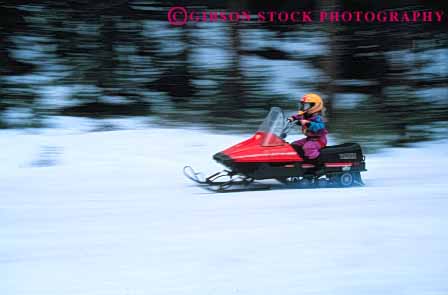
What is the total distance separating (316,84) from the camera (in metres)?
15.2

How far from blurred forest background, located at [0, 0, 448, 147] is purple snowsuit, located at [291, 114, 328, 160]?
15.7ft

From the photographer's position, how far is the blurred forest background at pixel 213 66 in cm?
1390

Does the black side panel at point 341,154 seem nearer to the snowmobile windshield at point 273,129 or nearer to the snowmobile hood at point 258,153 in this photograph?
Result: the snowmobile hood at point 258,153

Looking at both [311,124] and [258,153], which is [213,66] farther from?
[258,153]

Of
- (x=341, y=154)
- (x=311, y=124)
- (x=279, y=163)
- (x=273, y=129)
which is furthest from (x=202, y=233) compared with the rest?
(x=341, y=154)

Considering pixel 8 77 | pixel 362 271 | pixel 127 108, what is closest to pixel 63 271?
pixel 362 271

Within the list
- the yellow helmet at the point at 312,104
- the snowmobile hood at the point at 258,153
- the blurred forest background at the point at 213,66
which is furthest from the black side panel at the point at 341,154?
the blurred forest background at the point at 213,66

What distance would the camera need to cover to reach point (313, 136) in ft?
27.0

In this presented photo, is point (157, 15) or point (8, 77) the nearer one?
point (8, 77)

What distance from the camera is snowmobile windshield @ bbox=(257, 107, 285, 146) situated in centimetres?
806

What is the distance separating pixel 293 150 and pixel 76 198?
9.17ft

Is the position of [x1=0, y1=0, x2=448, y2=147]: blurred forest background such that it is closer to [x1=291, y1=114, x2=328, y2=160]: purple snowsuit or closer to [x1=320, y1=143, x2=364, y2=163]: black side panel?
[x1=320, y1=143, x2=364, y2=163]: black side panel

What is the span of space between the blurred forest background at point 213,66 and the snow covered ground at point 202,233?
4.46 metres

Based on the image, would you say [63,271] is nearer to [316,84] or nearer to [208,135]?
[208,135]
